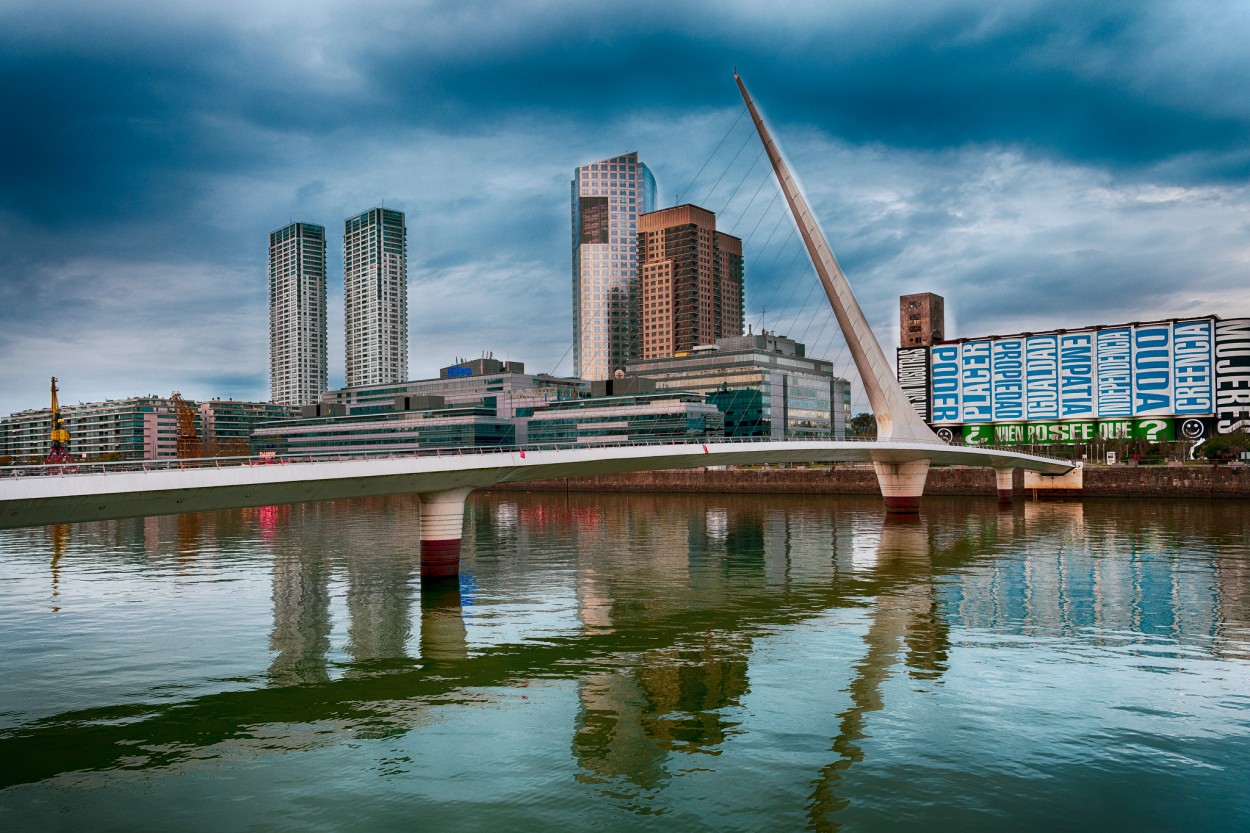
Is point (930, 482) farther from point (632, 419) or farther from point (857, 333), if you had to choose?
point (632, 419)

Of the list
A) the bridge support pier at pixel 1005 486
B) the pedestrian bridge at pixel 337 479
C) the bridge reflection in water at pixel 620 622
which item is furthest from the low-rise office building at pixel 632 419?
the pedestrian bridge at pixel 337 479

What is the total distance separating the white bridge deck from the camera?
75.4 ft

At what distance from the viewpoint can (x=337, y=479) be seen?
30.0 meters

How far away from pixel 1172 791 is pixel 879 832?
5079 mm

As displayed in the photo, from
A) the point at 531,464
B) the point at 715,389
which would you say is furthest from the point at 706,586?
the point at 715,389

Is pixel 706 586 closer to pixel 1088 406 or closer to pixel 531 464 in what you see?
pixel 531 464

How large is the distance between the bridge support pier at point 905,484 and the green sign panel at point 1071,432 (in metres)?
62.5

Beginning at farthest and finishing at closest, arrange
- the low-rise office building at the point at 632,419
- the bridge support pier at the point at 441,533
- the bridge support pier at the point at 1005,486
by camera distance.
Answer: the low-rise office building at the point at 632,419 < the bridge support pier at the point at 1005,486 < the bridge support pier at the point at 441,533

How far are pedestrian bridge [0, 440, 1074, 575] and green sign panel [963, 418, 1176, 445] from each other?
81.5 metres

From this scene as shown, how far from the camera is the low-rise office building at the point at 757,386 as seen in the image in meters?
155

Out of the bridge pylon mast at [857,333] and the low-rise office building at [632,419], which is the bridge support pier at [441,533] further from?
the low-rise office building at [632,419]

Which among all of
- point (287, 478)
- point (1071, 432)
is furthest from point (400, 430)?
point (287, 478)

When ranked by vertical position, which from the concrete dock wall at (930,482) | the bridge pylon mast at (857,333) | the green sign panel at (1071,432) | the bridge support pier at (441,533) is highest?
the bridge pylon mast at (857,333)

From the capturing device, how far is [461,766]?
1468 centimetres
